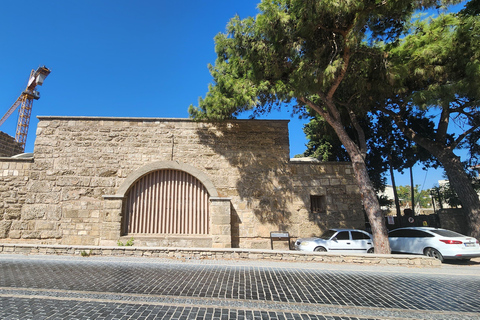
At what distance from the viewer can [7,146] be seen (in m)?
11.8

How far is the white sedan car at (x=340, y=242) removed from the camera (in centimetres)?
934

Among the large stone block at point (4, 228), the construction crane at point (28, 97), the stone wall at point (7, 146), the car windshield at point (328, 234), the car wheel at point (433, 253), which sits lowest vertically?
the car wheel at point (433, 253)

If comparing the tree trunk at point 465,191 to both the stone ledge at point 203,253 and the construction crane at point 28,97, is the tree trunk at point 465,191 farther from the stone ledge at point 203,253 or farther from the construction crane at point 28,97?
the construction crane at point 28,97

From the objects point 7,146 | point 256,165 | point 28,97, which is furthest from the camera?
point 28,97

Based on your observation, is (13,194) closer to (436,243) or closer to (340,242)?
(340,242)

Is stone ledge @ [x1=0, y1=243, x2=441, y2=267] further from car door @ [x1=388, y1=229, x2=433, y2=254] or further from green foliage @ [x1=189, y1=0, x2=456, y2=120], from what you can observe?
green foliage @ [x1=189, y1=0, x2=456, y2=120]

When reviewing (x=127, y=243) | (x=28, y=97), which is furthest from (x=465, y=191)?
(x=28, y=97)

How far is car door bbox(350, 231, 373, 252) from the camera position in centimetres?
948

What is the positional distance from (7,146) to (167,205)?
824 centimetres

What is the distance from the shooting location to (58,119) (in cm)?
1101

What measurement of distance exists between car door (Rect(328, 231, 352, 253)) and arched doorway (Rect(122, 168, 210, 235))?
4.78 m

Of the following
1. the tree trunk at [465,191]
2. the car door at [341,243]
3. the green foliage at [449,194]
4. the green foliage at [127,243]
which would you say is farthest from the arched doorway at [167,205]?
the green foliage at [449,194]

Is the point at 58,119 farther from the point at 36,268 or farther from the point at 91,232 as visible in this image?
the point at 36,268

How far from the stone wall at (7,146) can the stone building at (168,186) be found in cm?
166
